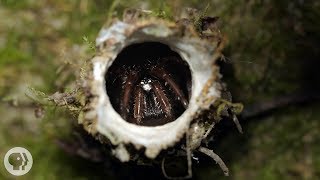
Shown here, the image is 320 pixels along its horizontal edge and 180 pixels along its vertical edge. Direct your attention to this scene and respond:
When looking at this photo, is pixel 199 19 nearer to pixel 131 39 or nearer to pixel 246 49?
pixel 131 39

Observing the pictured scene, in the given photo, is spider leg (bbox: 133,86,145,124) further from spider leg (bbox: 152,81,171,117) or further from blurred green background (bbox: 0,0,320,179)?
blurred green background (bbox: 0,0,320,179)

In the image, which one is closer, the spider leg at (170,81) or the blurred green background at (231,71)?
the spider leg at (170,81)

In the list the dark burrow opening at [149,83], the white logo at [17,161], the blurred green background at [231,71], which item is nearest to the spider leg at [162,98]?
the dark burrow opening at [149,83]

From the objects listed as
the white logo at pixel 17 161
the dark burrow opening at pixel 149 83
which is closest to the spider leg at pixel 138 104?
the dark burrow opening at pixel 149 83

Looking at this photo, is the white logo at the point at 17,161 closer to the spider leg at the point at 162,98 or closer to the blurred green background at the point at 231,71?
the blurred green background at the point at 231,71

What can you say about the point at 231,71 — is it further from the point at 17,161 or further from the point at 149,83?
the point at 17,161

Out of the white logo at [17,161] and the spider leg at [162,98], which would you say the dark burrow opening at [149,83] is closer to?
the spider leg at [162,98]

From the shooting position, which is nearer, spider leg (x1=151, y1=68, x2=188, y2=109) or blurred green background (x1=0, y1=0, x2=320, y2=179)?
spider leg (x1=151, y1=68, x2=188, y2=109)

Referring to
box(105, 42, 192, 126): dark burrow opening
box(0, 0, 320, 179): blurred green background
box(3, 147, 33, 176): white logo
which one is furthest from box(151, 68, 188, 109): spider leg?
box(3, 147, 33, 176): white logo
